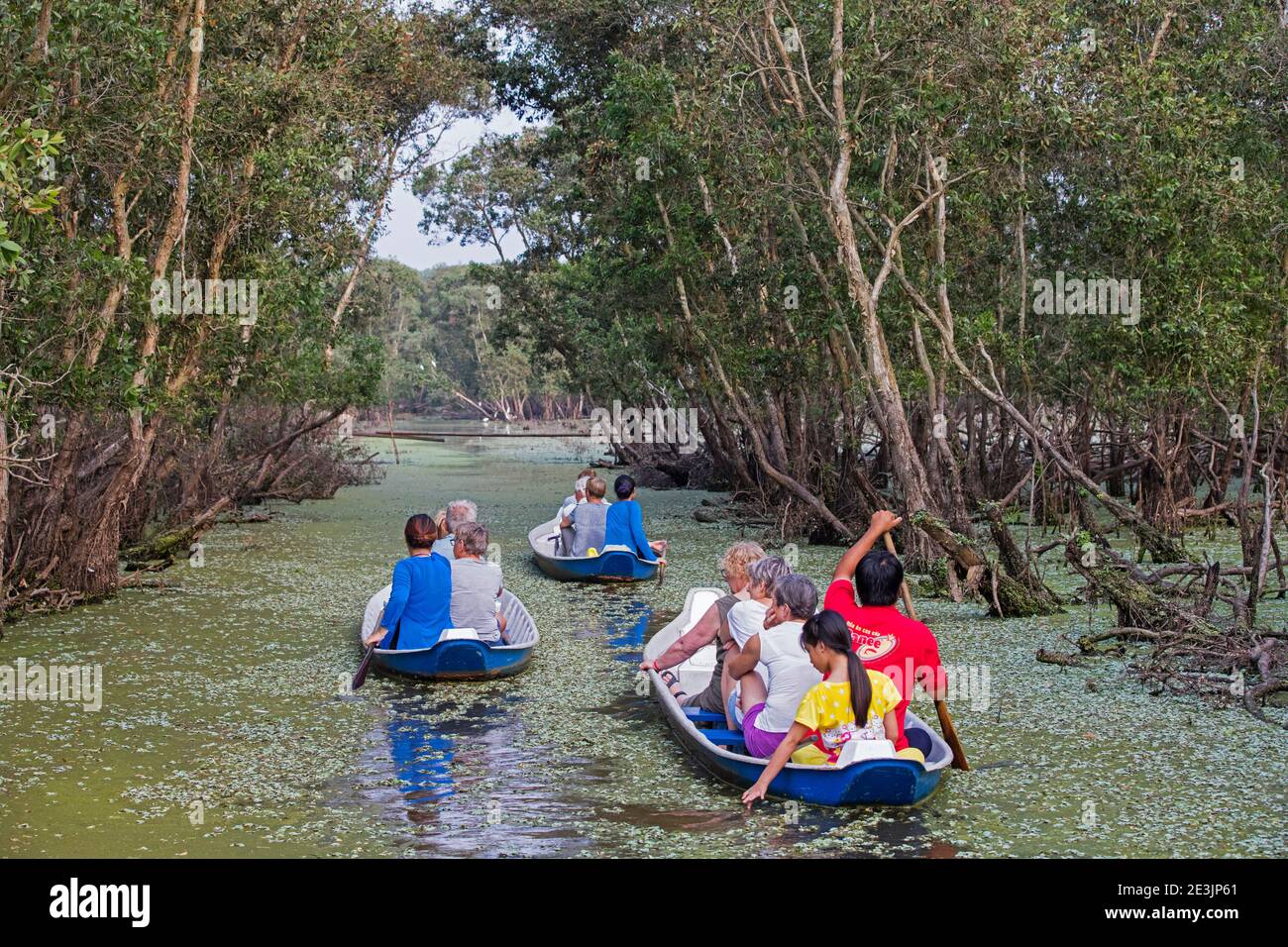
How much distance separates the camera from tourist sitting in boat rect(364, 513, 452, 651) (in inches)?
349

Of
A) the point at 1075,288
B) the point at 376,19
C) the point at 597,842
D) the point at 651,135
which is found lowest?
the point at 597,842

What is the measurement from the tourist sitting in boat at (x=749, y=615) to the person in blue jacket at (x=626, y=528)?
633 centimetres

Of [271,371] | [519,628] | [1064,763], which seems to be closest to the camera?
[1064,763]

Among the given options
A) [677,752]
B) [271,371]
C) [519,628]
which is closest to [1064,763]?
[677,752]

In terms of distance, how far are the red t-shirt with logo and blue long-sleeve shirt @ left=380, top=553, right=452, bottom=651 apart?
313 cm

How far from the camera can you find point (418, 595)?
29.3 ft

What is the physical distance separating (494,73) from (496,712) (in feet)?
54.0

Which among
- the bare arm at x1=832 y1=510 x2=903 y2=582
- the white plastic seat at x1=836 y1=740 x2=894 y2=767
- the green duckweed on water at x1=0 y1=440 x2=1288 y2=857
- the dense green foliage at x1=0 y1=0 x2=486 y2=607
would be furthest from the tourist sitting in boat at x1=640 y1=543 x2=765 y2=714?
the dense green foliage at x1=0 y1=0 x2=486 y2=607

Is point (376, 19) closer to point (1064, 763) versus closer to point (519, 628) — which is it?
point (519, 628)

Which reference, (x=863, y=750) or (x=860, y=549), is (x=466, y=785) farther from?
(x=860, y=549)

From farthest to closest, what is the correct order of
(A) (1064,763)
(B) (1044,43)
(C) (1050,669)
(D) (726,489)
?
(D) (726,489) < (B) (1044,43) < (C) (1050,669) < (A) (1064,763)

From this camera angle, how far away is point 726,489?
25.7m

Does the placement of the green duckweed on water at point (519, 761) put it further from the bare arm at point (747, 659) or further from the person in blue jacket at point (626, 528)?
the person in blue jacket at point (626, 528)

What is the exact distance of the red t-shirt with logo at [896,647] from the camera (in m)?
6.57
